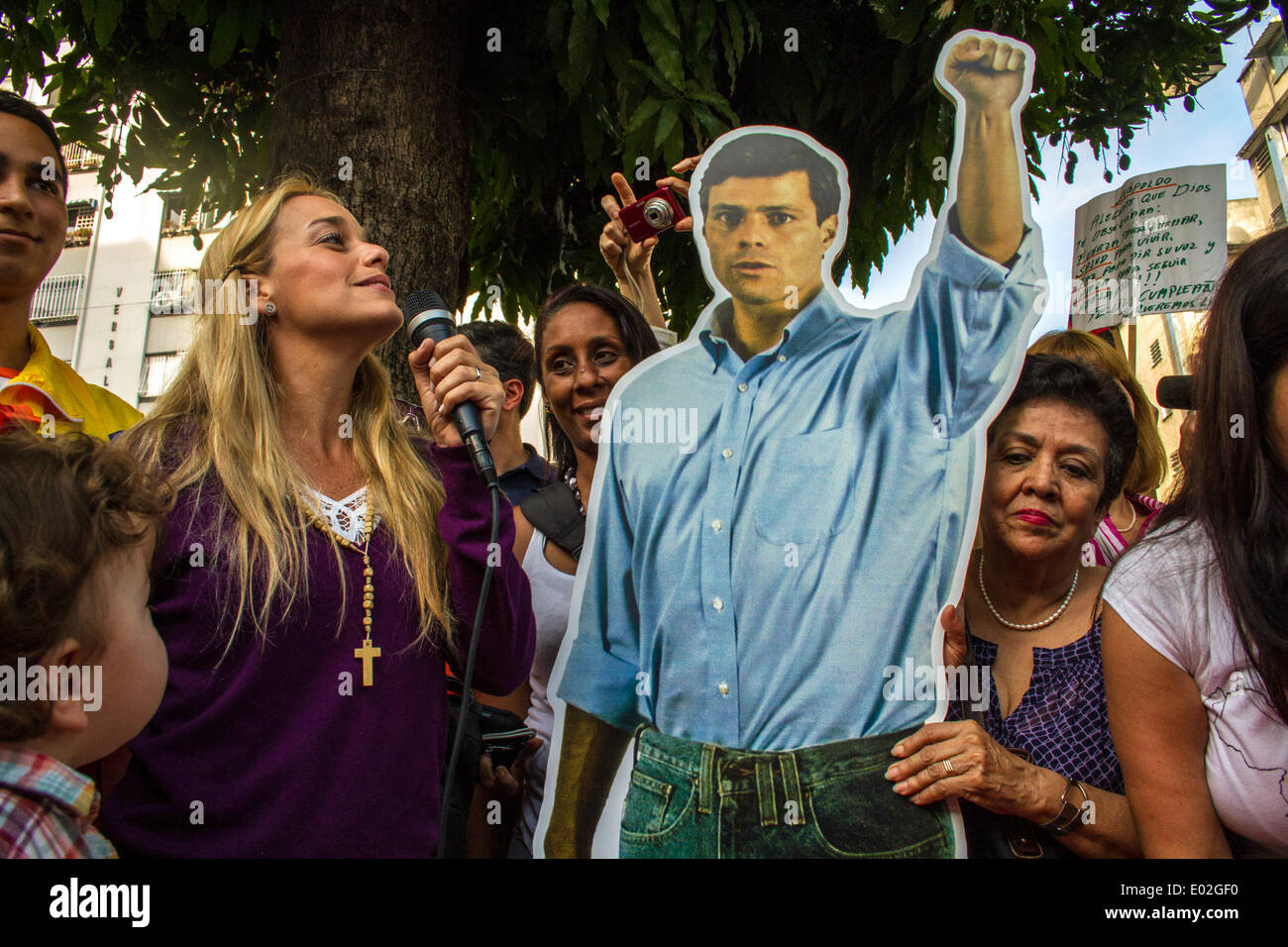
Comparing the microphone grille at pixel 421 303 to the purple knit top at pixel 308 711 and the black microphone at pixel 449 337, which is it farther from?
the purple knit top at pixel 308 711

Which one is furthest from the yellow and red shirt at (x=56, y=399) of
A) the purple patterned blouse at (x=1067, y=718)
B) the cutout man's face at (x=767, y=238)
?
the purple patterned blouse at (x=1067, y=718)

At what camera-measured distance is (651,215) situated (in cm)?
215

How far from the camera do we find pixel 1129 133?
240 cm

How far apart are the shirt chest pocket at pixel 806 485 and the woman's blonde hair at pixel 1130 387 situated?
58 cm

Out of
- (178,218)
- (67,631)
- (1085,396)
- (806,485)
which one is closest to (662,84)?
(806,485)

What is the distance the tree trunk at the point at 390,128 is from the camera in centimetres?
252

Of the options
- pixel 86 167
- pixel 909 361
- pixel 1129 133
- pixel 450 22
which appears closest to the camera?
pixel 909 361

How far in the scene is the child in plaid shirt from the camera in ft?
4.58

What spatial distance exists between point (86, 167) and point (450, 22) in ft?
6.53

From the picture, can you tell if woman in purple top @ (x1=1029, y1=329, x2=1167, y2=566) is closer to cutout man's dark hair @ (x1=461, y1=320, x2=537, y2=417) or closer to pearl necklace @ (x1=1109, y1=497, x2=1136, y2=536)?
pearl necklace @ (x1=1109, y1=497, x2=1136, y2=536)

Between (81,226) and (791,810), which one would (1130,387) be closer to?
(791,810)
